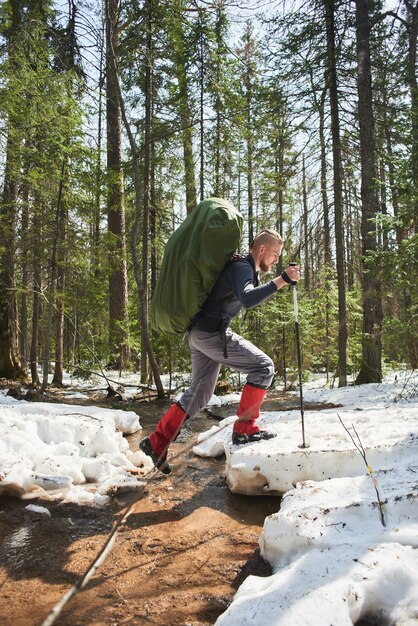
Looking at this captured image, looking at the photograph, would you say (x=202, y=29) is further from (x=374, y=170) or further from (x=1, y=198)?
(x=1, y=198)

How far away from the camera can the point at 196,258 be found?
3.41 m

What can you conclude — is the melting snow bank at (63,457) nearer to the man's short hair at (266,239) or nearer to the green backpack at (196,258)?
the green backpack at (196,258)

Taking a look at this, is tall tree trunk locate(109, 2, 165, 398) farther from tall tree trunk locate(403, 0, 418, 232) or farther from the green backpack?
tall tree trunk locate(403, 0, 418, 232)

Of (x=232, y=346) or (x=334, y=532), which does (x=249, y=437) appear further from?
(x=334, y=532)

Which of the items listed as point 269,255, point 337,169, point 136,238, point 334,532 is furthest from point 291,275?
point 337,169

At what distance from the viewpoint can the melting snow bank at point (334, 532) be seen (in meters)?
1.75

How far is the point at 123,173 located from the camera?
1114 centimetres

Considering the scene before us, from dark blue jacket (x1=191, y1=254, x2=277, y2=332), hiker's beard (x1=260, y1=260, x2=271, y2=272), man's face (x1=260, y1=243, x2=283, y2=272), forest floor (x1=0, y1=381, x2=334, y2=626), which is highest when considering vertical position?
man's face (x1=260, y1=243, x2=283, y2=272)

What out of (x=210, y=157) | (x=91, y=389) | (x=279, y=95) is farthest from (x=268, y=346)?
(x=279, y=95)

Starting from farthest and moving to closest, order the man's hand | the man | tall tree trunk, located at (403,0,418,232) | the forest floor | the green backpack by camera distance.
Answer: tall tree trunk, located at (403,0,418,232)
the man's hand
the man
the green backpack
the forest floor

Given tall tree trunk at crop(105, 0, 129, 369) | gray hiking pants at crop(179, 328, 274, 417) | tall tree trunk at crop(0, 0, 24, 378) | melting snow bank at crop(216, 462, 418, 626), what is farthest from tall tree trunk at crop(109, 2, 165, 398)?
melting snow bank at crop(216, 462, 418, 626)

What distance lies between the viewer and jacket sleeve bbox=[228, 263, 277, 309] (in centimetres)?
340

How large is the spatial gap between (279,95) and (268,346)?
7212mm

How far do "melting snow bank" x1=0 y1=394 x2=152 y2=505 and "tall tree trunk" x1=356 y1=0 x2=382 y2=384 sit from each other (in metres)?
6.89
